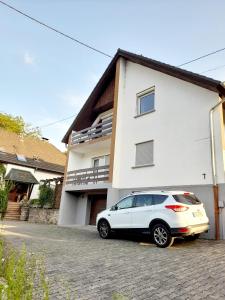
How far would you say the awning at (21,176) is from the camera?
26.0 m

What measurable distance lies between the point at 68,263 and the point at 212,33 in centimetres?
1044

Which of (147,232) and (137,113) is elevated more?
(137,113)

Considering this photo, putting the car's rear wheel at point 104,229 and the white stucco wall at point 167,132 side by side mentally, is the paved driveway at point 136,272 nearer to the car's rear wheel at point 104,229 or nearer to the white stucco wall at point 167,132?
the car's rear wheel at point 104,229

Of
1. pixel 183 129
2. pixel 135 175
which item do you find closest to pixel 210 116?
pixel 183 129

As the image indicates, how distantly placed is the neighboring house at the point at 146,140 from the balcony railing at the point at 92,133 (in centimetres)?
7

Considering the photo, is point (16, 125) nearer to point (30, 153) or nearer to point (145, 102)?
point (30, 153)

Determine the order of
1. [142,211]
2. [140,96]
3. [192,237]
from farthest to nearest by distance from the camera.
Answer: [140,96], [192,237], [142,211]

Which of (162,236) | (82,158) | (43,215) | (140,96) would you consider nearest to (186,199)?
(162,236)

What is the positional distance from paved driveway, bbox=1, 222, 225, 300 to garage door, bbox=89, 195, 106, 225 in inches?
324

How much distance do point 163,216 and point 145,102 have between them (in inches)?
334

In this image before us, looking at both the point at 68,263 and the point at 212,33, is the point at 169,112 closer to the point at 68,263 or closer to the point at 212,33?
the point at 212,33

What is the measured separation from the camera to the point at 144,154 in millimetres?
13727

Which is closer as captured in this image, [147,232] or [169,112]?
[147,232]

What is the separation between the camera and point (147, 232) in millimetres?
8758
